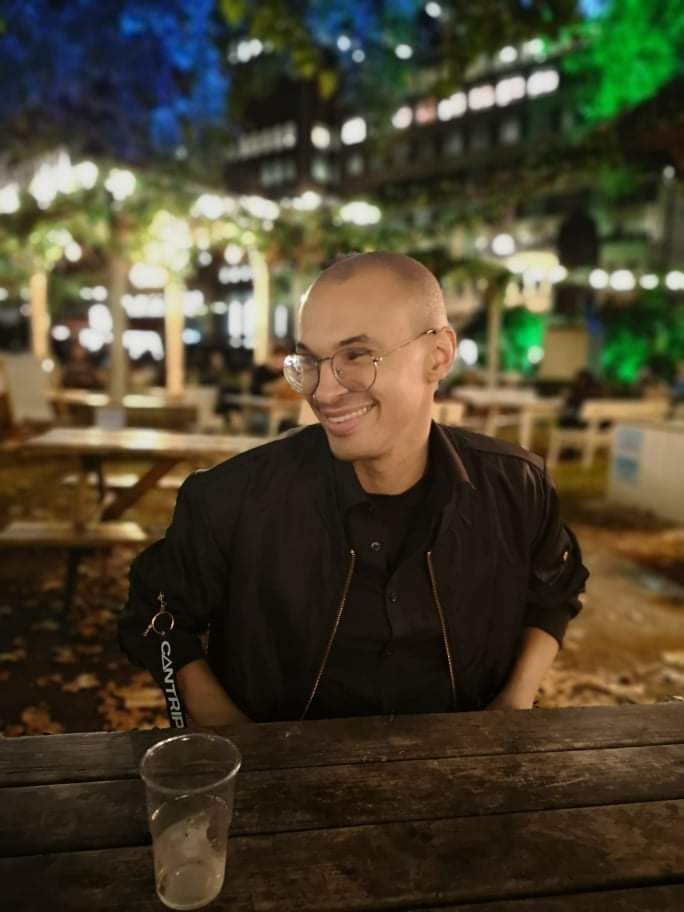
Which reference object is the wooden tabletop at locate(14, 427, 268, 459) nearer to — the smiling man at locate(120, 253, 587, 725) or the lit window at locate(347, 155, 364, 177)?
the smiling man at locate(120, 253, 587, 725)

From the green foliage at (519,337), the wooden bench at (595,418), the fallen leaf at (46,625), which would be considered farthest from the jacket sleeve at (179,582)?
the green foliage at (519,337)

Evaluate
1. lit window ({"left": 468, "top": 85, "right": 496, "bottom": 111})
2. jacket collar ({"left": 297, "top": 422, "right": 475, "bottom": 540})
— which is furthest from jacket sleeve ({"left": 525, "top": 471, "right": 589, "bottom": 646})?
lit window ({"left": 468, "top": 85, "right": 496, "bottom": 111})

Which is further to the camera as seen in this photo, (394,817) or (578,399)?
(578,399)

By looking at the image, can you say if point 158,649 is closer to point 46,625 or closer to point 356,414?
point 356,414

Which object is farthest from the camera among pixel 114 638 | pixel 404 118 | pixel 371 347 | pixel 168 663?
pixel 404 118

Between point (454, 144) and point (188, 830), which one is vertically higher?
point (454, 144)

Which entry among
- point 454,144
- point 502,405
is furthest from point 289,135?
point 502,405

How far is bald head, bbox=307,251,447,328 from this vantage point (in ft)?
5.37

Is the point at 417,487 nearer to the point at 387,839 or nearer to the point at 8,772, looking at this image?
the point at 387,839

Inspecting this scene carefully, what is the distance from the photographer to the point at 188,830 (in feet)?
3.59

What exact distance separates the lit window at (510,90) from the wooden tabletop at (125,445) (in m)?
41.5

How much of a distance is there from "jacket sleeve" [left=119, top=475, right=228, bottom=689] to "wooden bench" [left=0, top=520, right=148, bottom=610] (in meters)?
2.94

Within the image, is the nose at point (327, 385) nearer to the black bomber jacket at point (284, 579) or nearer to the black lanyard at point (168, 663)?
the black bomber jacket at point (284, 579)

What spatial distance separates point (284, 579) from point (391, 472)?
41cm
